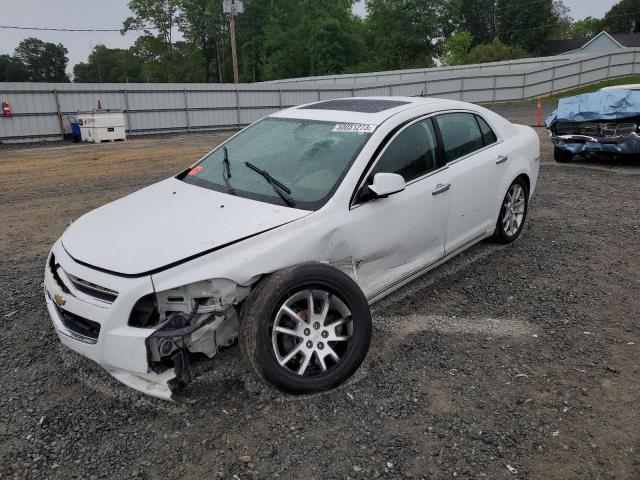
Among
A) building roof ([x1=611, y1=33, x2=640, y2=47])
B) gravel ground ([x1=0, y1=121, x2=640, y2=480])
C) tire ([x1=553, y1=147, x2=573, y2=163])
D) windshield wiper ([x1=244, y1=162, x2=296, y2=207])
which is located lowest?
gravel ground ([x1=0, y1=121, x2=640, y2=480])

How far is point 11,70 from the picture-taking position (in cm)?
7775

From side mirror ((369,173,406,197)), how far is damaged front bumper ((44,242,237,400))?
46.9 inches

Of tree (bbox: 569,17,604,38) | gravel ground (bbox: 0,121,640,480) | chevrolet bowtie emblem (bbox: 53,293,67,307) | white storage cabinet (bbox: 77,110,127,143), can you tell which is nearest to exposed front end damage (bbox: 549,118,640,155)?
gravel ground (bbox: 0,121,640,480)

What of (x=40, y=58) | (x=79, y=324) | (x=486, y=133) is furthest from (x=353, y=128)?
(x=40, y=58)

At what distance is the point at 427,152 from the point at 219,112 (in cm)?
2059

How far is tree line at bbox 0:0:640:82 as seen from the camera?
2496 inches

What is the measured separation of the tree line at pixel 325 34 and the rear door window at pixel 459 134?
5644 cm

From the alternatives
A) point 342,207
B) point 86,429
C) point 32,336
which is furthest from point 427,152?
point 32,336

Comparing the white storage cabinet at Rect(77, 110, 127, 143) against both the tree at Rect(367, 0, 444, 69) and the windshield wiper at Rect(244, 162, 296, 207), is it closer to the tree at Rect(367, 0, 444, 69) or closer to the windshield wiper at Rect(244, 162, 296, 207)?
the windshield wiper at Rect(244, 162, 296, 207)

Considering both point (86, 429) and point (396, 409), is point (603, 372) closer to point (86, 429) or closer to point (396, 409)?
point (396, 409)

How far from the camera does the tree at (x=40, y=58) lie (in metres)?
86.2

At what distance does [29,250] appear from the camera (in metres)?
5.75

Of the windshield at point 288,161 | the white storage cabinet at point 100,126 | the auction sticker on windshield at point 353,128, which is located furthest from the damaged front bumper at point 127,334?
the white storage cabinet at point 100,126

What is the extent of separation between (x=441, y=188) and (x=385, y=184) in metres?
0.84
